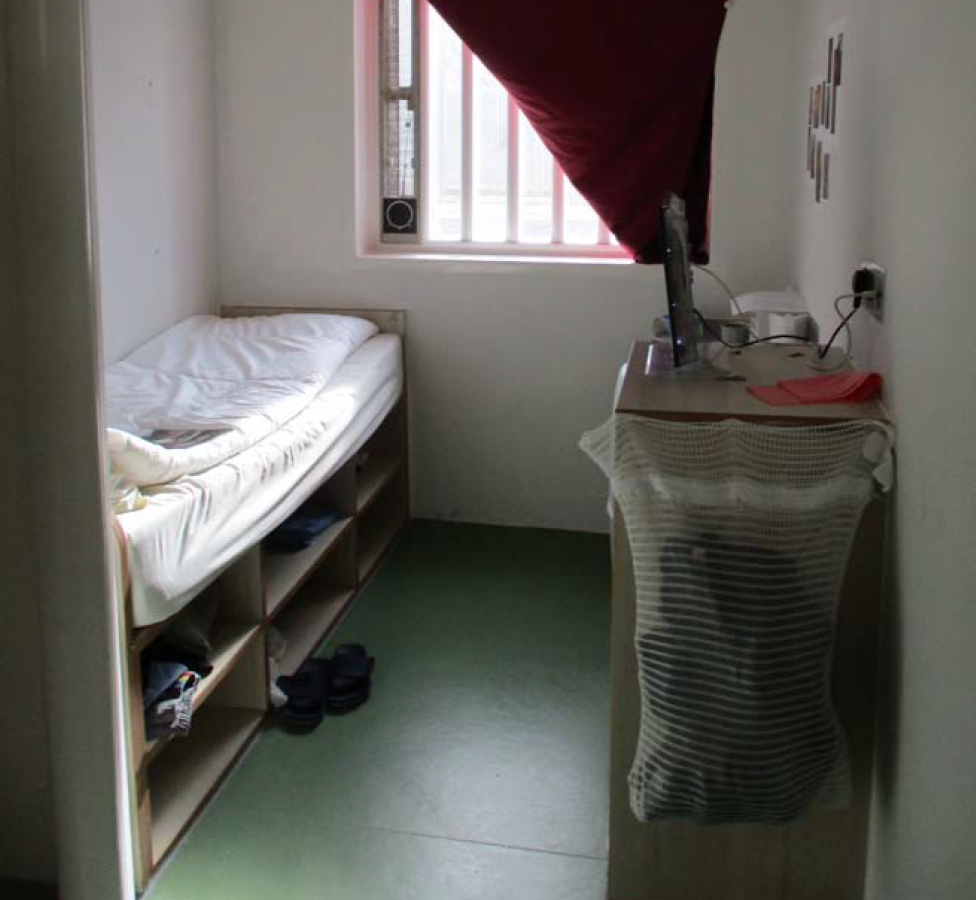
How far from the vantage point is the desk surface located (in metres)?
1.96

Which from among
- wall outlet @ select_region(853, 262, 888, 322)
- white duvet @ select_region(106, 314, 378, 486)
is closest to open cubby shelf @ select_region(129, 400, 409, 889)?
white duvet @ select_region(106, 314, 378, 486)

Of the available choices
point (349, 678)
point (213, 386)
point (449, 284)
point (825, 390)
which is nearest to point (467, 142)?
point (449, 284)

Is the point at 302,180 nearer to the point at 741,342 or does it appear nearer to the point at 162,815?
the point at 741,342

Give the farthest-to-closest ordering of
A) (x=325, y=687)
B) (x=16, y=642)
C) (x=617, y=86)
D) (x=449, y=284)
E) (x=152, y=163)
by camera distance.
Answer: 1. (x=449, y=284)
2. (x=617, y=86)
3. (x=152, y=163)
4. (x=325, y=687)
5. (x=16, y=642)

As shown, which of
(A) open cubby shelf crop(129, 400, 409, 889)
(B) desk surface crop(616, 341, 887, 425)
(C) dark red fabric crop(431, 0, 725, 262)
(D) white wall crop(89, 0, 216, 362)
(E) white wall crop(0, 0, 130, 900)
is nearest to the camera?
(E) white wall crop(0, 0, 130, 900)

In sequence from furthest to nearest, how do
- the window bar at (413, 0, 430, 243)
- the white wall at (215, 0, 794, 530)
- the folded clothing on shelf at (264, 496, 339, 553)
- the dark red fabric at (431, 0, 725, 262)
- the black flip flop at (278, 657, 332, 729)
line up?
the window bar at (413, 0, 430, 243)
the white wall at (215, 0, 794, 530)
the dark red fabric at (431, 0, 725, 262)
the folded clothing on shelf at (264, 496, 339, 553)
the black flip flop at (278, 657, 332, 729)

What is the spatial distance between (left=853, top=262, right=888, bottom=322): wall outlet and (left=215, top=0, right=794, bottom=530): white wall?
192 cm

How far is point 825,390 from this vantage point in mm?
2102

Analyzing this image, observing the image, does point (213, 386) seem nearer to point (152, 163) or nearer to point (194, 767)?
point (152, 163)

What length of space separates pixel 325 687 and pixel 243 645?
0.38 m

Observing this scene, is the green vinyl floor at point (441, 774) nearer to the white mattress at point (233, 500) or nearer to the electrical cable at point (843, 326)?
the white mattress at point (233, 500)

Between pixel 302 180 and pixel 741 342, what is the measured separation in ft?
6.89

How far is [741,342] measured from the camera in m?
2.83

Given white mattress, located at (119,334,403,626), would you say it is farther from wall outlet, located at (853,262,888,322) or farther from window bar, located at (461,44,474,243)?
wall outlet, located at (853,262,888,322)
